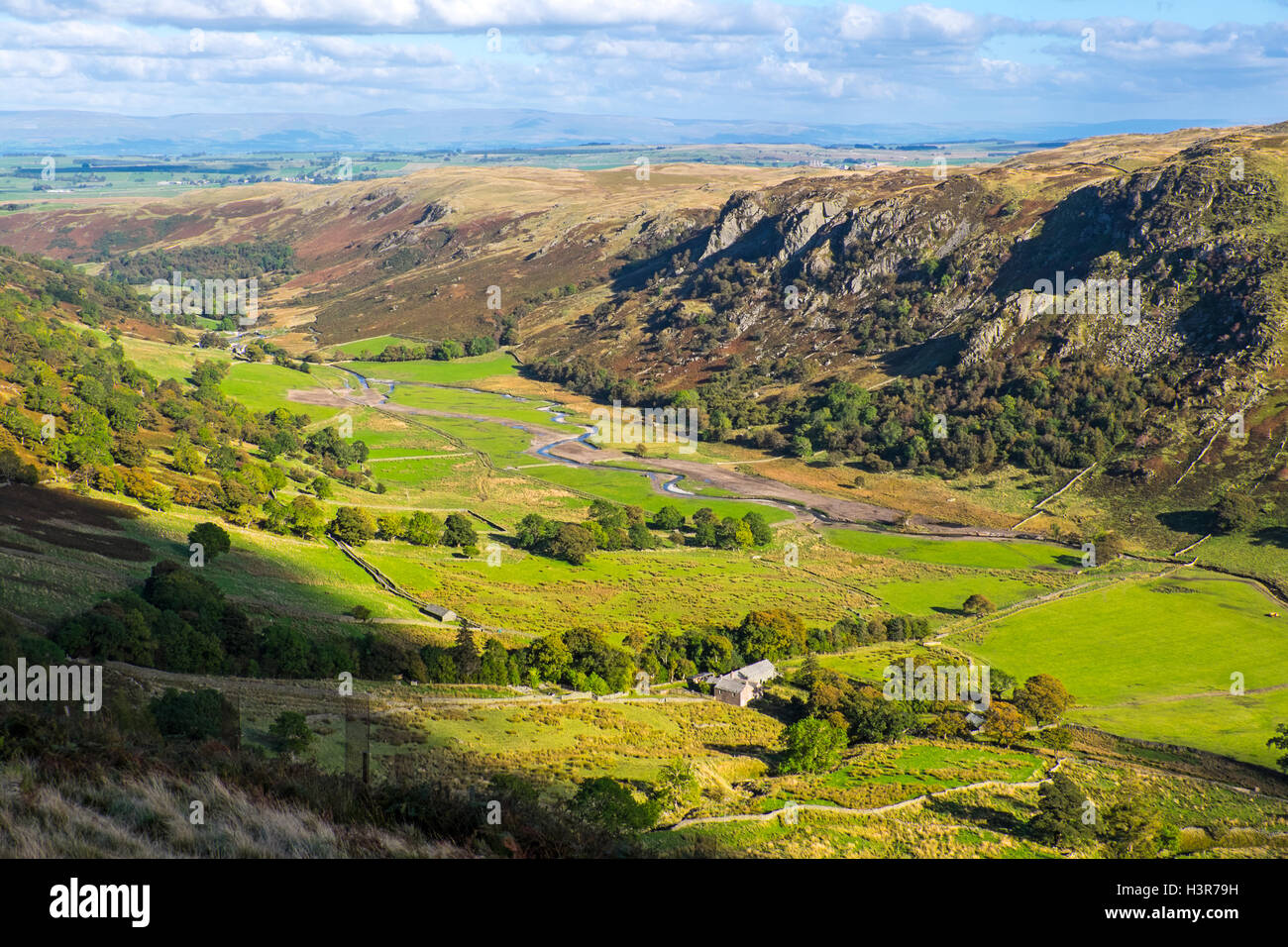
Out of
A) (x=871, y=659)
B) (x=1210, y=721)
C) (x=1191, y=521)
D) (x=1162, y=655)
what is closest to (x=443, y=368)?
(x=1191, y=521)

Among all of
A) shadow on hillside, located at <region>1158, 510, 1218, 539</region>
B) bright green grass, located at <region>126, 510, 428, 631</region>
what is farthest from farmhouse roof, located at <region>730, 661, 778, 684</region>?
shadow on hillside, located at <region>1158, 510, 1218, 539</region>

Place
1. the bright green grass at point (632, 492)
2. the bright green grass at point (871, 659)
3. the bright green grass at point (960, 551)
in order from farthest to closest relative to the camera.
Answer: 1. the bright green grass at point (632, 492)
2. the bright green grass at point (960, 551)
3. the bright green grass at point (871, 659)

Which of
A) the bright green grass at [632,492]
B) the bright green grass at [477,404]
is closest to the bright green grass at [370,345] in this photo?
the bright green grass at [477,404]

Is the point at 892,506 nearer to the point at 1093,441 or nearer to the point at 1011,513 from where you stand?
the point at 1011,513

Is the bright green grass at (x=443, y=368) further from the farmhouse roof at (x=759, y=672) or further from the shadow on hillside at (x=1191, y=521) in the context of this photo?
the farmhouse roof at (x=759, y=672)

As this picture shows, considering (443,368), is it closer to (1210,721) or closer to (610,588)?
(610,588)

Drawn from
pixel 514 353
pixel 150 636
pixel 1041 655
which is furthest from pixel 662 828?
pixel 514 353

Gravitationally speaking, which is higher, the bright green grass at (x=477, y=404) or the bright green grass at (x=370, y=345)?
the bright green grass at (x=370, y=345)
